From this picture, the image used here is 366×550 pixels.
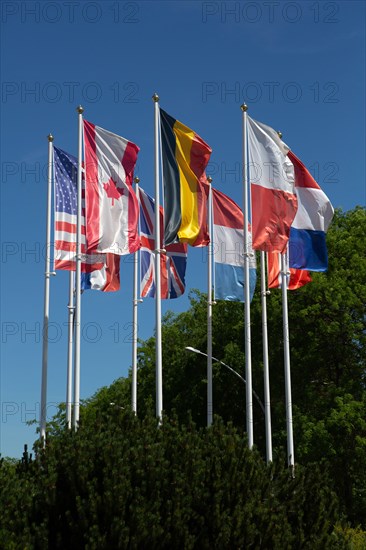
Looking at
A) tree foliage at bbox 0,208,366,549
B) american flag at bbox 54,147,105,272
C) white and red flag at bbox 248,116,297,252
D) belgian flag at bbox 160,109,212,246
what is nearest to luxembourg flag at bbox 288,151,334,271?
white and red flag at bbox 248,116,297,252

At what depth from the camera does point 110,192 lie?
944 inches

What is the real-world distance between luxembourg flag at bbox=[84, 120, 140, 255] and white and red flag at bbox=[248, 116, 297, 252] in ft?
10.8

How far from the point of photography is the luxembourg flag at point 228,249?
27547 millimetres

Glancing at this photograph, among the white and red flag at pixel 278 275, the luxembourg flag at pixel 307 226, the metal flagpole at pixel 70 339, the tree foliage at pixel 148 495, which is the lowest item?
the tree foliage at pixel 148 495

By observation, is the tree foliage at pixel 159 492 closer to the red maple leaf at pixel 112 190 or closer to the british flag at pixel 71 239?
the red maple leaf at pixel 112 190

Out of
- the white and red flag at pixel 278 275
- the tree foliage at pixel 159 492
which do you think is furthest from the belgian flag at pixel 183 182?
the tree foliage at pixel 159 492

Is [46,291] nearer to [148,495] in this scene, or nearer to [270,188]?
[270,188]

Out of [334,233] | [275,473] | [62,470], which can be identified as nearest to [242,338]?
[334,233]

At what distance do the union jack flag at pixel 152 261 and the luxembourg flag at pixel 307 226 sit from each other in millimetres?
3355

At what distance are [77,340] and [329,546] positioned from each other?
30.9ft

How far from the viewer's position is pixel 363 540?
80.3 feet

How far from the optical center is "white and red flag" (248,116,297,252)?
24672mm

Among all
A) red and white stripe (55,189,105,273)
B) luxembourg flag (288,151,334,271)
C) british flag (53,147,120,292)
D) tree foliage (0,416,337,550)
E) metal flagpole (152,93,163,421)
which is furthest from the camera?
luxembourg flag (288,151,334,271)

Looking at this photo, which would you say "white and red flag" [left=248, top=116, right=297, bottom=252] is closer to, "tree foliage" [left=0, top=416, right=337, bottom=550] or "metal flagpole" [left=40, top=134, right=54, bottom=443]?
"metal flagpole" [left=40, top=134, right=54, bottom=443]
